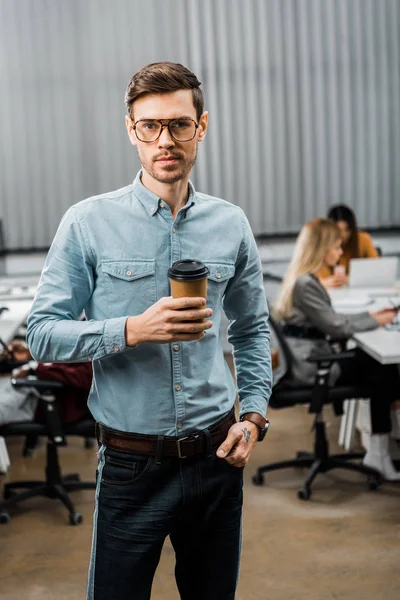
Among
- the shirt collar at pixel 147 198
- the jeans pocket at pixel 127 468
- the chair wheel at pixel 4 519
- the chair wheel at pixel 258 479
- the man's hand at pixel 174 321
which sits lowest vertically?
the chair wheel at pixel 258 479

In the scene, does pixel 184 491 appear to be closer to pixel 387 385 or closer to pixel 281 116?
pixel 387 385

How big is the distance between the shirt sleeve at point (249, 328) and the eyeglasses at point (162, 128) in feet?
0.89

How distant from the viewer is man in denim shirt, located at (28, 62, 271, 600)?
4.96ft

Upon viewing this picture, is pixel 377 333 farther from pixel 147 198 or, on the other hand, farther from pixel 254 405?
pixel 147 198

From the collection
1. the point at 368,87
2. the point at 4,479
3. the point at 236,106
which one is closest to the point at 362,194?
the point at 368,87

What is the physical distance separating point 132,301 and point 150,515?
421mm

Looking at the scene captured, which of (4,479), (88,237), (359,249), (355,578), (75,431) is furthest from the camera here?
(359,249)

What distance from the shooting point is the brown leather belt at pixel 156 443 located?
1552 millimetres

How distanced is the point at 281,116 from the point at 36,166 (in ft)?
6.63

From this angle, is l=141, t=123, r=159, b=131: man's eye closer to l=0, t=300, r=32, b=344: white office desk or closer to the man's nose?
the man's nose

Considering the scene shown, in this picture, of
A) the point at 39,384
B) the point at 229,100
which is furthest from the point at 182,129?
the point at 229,100

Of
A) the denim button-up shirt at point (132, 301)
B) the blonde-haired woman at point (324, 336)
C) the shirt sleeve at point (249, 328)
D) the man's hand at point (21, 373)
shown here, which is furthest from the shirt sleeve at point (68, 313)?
the blonde-haired woman at point (324, 336)

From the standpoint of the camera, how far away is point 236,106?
6.46 metres

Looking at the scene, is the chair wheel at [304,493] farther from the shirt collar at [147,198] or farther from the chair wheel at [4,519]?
the shirt collar at [147,198]
